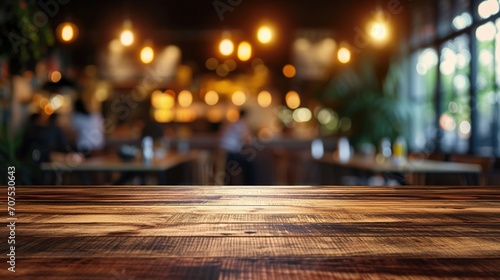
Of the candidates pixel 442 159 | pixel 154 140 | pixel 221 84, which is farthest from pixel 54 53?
pixel 442 159

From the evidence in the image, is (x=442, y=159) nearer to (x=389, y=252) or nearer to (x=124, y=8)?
(x=389, y=252)

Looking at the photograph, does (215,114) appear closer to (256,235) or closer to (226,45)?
(226,45)

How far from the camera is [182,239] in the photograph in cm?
103

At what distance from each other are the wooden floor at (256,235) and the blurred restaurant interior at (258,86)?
311cm

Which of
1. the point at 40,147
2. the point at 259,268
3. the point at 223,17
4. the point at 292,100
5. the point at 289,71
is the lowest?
the point at 259,268

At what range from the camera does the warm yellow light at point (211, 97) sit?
16.4 m

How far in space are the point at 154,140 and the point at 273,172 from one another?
4.01m

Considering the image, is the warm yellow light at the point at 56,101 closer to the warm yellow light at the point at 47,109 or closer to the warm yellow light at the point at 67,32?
the warm yellow light at the point at 47,109

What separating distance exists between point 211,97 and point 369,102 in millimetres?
7215

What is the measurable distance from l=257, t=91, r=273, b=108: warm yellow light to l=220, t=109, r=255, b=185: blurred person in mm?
8094

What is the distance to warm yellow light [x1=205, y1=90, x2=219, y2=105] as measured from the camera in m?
16.4

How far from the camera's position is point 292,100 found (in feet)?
55.0

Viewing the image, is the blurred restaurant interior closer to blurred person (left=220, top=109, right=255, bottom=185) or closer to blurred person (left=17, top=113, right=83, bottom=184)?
blurred person (left=17, top=113, right=83, bottom=184)

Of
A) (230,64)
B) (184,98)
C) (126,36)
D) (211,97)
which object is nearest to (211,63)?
(230,64)
